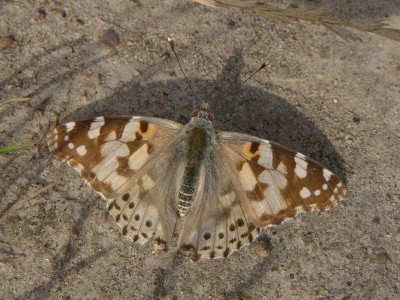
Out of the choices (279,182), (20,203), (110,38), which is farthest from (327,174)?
(20,203)

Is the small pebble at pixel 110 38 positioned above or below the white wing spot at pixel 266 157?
above

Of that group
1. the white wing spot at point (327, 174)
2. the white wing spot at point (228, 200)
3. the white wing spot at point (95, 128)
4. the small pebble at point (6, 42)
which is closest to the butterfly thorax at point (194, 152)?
the white wing spot at point (228, 200)

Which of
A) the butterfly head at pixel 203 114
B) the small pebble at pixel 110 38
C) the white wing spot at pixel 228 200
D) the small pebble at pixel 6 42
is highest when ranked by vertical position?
the small pebble at pixel 6 42

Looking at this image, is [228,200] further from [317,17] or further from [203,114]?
[317,17]

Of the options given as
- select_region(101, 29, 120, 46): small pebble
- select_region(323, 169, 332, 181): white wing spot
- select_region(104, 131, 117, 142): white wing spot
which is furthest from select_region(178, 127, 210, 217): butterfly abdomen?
select_region(101, 29, 120, 46): small pebble

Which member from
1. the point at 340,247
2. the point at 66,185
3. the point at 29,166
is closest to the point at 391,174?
the point at 340,247

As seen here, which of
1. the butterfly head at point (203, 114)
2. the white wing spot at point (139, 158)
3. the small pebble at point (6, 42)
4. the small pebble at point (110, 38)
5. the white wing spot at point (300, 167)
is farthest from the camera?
the small pebble at point (110, 38)

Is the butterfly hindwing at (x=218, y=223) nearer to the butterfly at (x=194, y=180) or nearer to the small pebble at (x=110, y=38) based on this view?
the butterfly at (x=194, y=180)
